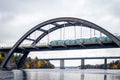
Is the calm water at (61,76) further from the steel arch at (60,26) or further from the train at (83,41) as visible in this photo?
the steel arch at (60,26)

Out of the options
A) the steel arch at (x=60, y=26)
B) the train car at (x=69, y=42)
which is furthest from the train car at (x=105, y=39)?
the train car at (x=69, y=42)

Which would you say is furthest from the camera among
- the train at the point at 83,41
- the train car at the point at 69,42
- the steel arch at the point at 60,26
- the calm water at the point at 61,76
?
the train car at the point at 69,42

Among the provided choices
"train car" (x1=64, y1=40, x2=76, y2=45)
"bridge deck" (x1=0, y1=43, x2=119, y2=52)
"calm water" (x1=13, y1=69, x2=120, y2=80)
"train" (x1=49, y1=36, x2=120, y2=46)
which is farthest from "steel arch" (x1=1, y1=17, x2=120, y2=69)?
"calm water" (x1=13, y1=69, x2=120, y2=80)

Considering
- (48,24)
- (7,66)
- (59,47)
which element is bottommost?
(7,66)

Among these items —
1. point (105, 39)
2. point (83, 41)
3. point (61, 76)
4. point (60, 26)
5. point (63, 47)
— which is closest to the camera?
point (61, 76)

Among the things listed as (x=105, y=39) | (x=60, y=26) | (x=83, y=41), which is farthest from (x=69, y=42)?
(x=105, y=39)

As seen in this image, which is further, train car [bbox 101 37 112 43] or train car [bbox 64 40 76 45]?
train car [bbox 64 40 76 45]

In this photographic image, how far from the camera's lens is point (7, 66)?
342 ft

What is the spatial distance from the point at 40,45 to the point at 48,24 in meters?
8.72

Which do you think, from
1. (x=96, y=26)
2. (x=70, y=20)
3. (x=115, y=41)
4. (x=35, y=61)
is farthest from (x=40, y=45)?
(x=35, y=61)

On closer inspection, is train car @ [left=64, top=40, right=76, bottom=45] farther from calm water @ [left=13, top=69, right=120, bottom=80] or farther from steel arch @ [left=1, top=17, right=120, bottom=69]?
calm water @ [left=13, top=69, right=120, bottom=80]

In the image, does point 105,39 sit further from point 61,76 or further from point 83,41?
point 61,76

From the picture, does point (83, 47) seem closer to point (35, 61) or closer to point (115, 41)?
point (115, 41)

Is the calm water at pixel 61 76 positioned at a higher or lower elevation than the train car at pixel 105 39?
lower
